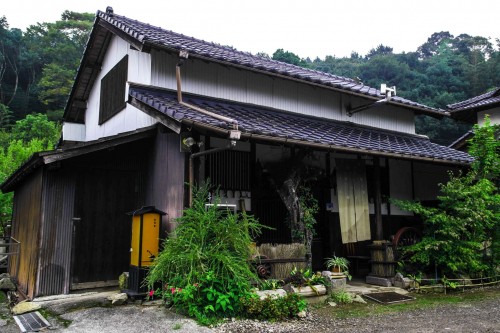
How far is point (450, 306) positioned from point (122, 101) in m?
8.98

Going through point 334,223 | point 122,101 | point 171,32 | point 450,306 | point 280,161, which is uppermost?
point 171,32

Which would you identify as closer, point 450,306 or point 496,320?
point 496,320

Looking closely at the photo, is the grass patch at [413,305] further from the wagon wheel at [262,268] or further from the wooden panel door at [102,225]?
the wooden panel door at [102,225]

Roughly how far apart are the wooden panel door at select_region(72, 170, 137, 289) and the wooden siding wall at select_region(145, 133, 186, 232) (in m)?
0.61

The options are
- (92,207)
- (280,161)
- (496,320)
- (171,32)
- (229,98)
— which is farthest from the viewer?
Answer: (171,32)

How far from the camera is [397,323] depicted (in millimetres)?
6230

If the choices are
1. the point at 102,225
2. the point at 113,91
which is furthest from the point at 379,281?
the point at 113,91

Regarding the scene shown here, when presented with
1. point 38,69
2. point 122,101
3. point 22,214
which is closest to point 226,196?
point 122,101

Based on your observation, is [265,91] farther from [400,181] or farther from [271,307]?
[271,307]

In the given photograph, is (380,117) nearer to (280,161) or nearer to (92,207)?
(280,161)

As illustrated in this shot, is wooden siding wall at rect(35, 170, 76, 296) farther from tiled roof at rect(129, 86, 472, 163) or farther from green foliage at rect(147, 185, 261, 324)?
green foliage at rect(147, 185, 261, 324)

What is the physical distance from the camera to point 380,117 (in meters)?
13.4

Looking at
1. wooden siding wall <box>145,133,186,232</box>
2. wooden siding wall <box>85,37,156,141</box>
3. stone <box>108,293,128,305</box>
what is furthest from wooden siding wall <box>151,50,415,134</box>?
stone <box>108,293,128,305</box>

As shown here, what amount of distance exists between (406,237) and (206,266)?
19.3 feet
